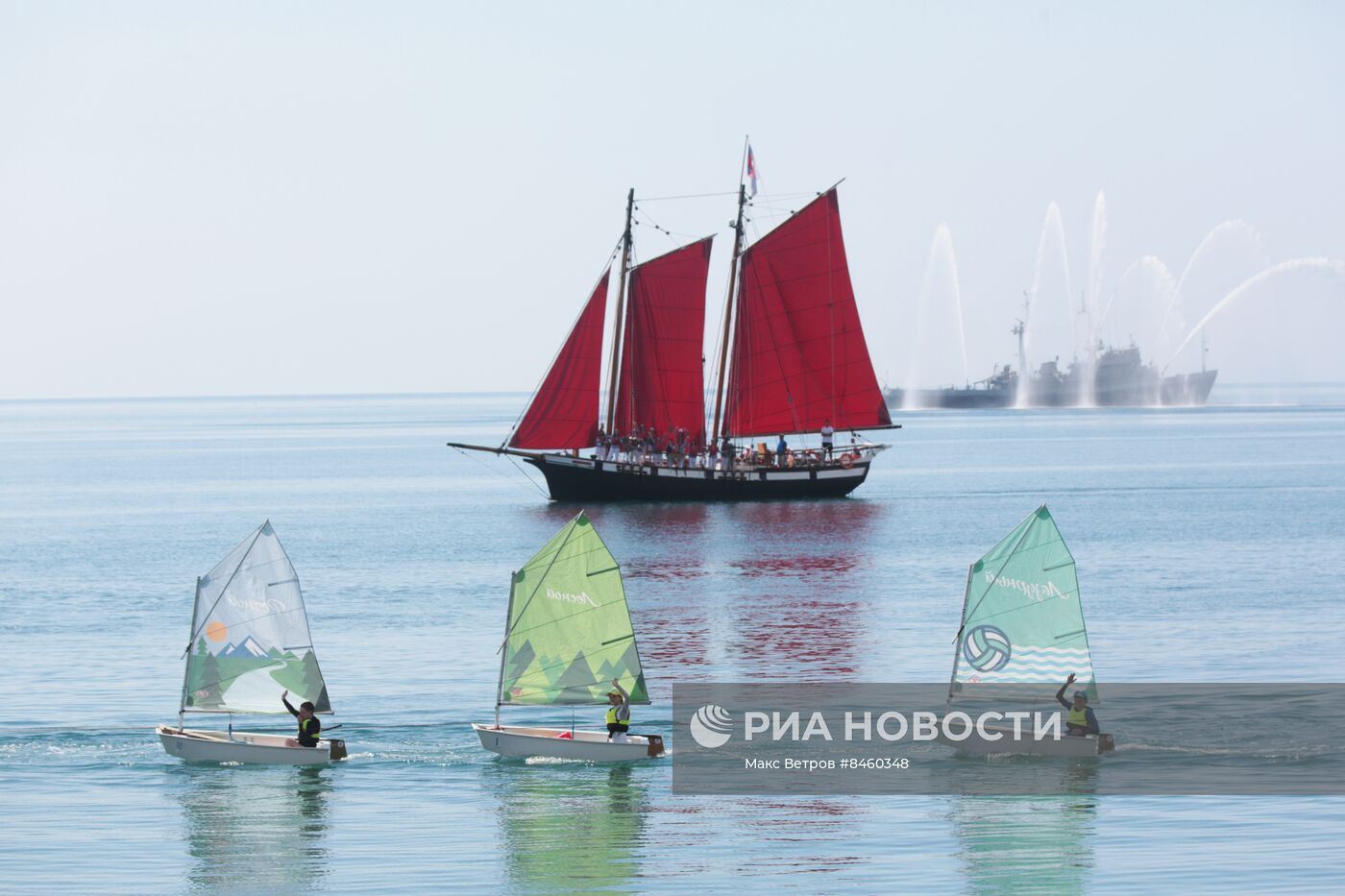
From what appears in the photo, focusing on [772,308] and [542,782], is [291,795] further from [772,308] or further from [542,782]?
[772,308]

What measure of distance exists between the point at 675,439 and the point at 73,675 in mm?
66375

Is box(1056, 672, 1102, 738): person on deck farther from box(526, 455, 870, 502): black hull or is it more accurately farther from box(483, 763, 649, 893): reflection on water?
box(526, 455, 870, 502): black hull

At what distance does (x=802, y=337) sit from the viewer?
11138cm

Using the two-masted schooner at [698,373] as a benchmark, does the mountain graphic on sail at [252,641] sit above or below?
below

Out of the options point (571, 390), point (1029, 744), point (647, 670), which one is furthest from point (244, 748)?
point (571, 390)

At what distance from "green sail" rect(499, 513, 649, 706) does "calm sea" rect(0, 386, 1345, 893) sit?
6.33 feet

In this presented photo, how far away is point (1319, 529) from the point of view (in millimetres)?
102562

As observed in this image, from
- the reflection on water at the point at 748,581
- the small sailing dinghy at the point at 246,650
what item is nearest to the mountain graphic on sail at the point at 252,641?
the small sailing dinghy at the point at 246,650

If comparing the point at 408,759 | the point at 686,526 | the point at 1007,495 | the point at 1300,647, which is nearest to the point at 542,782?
the point at 408,759

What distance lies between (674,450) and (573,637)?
251ft

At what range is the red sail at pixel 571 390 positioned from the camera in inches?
4338

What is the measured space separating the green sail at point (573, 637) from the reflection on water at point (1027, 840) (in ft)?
28.2

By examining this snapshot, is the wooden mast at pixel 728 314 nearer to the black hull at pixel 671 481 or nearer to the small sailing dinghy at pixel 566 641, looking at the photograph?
the black hull at pixel 671 481

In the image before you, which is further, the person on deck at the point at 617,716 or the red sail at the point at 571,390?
the red sail at the point at 571,390
